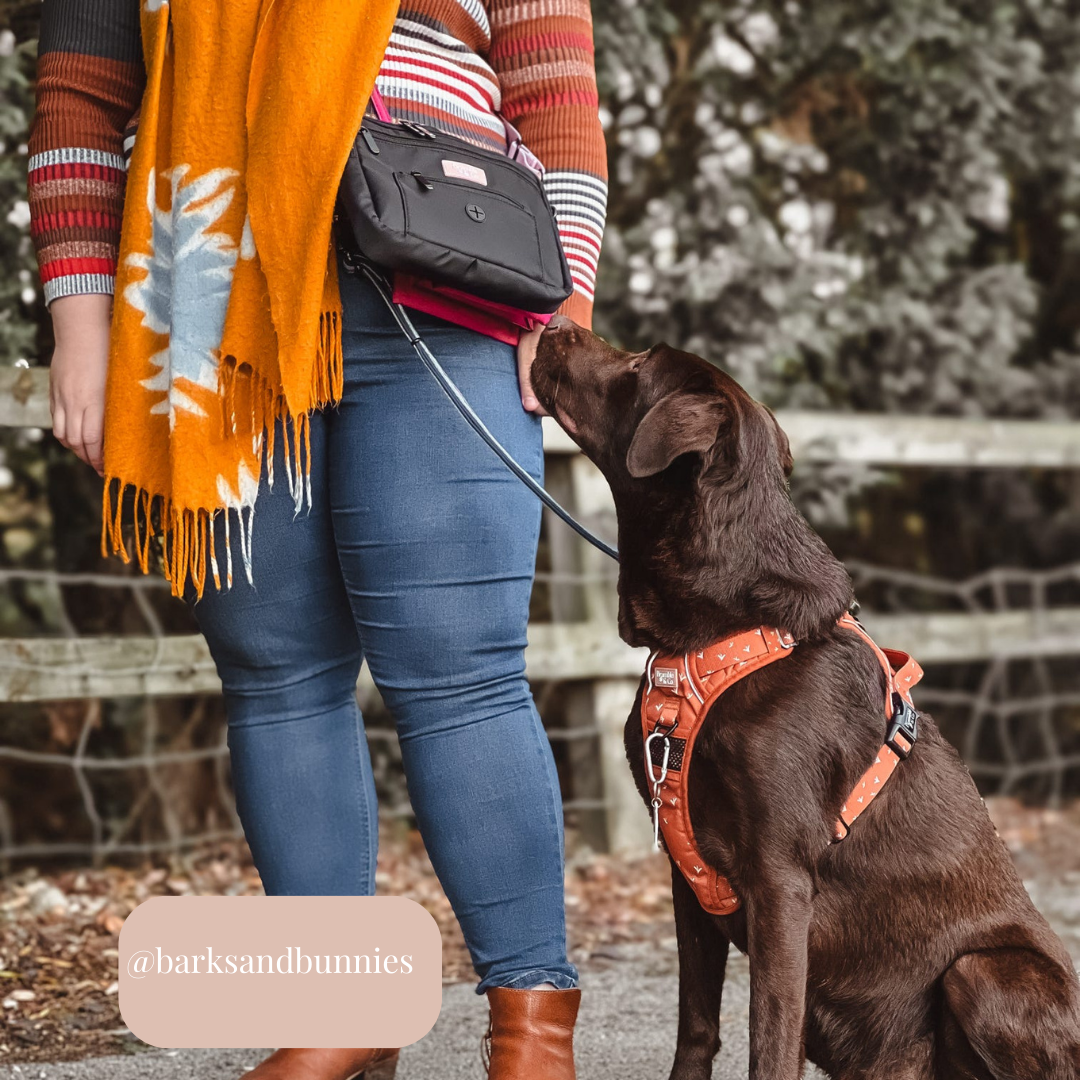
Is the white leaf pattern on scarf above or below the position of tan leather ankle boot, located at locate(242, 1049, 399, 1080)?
above

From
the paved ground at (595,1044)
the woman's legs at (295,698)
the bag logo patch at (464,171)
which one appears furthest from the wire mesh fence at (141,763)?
the bag logo patch at (464,171)

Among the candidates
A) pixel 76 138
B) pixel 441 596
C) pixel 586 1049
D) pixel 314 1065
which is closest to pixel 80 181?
pixel 76 138

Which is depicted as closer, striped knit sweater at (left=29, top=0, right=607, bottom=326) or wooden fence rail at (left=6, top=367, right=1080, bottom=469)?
striped knit sweater at (left=29, top=0, right=607, bottom=326)

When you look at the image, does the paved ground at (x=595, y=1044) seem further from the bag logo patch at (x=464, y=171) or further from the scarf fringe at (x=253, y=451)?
the bag logo patch at (x=464, y=171)

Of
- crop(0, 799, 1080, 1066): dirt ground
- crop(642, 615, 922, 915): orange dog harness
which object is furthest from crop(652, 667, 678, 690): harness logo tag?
crop(0, 799, 1080, 1066): dirt ground

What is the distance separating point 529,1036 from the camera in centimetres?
176

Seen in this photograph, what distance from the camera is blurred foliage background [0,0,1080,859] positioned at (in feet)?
13.3

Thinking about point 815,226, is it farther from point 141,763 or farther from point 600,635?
point 141,763

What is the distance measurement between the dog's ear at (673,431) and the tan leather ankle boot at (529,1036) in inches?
30.4

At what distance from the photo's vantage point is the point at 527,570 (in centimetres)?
188

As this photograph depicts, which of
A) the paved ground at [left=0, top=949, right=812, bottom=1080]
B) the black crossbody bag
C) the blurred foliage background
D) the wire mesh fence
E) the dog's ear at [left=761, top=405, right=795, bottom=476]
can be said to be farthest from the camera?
the blurred foliage background

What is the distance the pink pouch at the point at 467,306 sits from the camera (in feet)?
5.70

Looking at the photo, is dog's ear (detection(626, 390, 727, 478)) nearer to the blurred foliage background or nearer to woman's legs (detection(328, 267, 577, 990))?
woman's legs (detection(328, 267, 577, 990))

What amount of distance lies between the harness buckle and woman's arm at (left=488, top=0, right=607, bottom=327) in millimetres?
797
